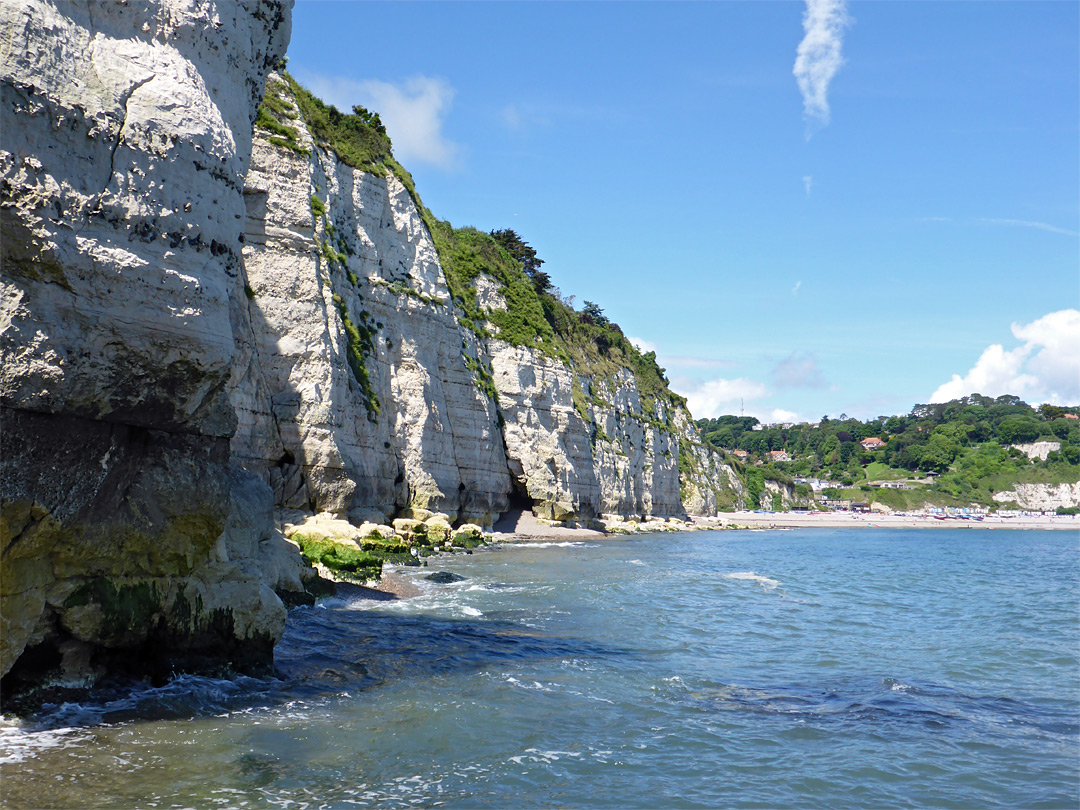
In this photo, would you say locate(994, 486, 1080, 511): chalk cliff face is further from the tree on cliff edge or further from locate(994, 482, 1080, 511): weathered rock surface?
the tree on cliff edge

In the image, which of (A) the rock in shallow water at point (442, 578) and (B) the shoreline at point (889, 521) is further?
(B) the shoreline at point (889, 521)

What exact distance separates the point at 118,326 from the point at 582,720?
745cm

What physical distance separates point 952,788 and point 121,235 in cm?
1089

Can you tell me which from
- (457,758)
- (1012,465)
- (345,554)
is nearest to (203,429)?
(457,758)

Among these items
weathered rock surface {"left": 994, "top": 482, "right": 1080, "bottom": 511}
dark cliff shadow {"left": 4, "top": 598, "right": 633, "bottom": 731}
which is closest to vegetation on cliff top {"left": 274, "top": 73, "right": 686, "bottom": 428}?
dark cliff shadow {"left": 4, "top": 598, "right": 633, "bottom": 731}

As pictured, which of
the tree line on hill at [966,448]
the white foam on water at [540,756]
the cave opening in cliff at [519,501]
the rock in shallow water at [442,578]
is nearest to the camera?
the white foam on water at [540,756]

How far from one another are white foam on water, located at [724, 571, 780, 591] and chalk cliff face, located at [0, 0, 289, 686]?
73.1 ft

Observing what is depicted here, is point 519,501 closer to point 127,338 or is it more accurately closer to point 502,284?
point 502,284

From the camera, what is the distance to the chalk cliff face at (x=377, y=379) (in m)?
27.3

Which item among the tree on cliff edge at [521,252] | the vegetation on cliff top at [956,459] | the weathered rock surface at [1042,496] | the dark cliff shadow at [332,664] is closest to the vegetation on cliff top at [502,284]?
the tree on cliff edge at [521,252]

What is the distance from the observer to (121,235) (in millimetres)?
7527

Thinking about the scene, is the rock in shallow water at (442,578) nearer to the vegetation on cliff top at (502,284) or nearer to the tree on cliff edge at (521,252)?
the vegetation on cliff top at (502,284)

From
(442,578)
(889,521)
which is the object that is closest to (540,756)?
(442,578)

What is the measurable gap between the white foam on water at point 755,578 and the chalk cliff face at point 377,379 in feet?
51.6
